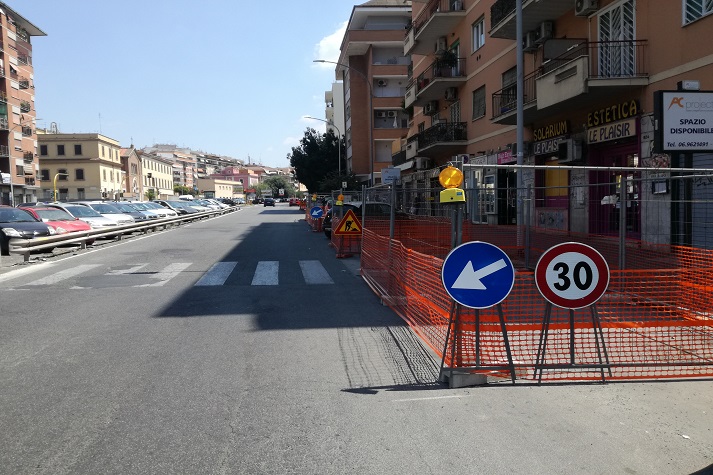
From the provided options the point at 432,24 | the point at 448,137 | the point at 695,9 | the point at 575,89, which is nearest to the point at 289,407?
the point at 695,9

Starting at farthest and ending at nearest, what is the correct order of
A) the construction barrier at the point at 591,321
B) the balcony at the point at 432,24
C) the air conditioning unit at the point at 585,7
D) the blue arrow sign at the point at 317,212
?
the balcony at the point at 432,24 → the blue arrow sign at the point at 317,212 → the air conditioning unit at the point at 585,7 → the construction barrier at the point at 591,321

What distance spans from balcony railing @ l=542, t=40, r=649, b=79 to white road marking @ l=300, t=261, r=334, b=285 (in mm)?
8262

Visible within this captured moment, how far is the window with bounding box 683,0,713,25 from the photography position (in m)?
12.7

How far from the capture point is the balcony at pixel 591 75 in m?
15.1

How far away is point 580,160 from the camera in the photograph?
18094mm

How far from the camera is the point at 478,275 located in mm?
5266

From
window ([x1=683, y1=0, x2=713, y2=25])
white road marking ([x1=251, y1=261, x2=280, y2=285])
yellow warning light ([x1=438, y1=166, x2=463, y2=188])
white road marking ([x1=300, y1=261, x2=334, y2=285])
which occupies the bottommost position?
white road marking ([x1=300, y1=261, x2=334, y2=285])

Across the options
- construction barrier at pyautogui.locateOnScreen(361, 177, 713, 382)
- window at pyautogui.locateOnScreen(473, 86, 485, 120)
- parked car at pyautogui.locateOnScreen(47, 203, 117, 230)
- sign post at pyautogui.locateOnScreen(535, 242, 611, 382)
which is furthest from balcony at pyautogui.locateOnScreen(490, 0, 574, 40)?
parked car at pyautogui.locateOnScreen(47, 203, 117, 230)

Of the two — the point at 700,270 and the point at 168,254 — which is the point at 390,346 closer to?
the point at 700,270

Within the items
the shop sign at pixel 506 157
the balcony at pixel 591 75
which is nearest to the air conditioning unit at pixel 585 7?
the balcony at pixel 591 75

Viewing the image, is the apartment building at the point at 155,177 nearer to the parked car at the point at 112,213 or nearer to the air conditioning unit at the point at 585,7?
the parked car at the point at 112,213

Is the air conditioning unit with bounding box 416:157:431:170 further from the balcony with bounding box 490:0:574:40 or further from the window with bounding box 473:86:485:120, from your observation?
the balcony with bounding box 490:0:574:40

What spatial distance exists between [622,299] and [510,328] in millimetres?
1581

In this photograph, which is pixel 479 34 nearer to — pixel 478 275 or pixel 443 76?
pixel 443 76
